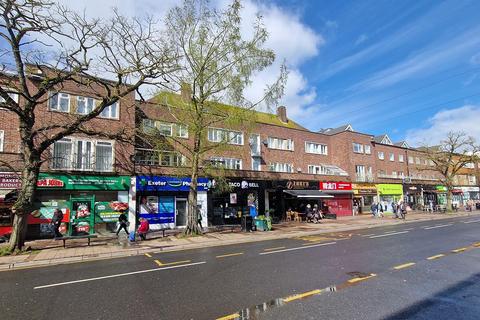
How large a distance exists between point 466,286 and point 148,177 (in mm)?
18353

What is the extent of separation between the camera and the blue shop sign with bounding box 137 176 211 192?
2069 cm

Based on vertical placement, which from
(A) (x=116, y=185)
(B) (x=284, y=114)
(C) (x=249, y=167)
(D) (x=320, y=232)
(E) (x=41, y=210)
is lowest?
(D) (x=320, y=232)

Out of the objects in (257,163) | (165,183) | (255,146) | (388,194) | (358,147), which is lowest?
(388,194)

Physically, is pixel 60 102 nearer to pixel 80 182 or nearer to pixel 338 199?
pixel 80 182

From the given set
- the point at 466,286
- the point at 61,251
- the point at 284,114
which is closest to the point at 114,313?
the point at 466,286

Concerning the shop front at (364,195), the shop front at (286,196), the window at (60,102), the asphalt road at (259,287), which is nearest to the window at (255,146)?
the shop front at (286,196)

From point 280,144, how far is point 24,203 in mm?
24299

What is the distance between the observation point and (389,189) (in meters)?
40.7

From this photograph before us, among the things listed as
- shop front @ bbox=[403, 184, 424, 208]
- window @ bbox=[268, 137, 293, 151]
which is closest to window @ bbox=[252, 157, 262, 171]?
window @ bbox=[268, 137, 293, 151]

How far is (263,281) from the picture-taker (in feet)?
23.6

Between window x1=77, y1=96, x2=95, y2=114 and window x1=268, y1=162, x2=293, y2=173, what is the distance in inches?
683

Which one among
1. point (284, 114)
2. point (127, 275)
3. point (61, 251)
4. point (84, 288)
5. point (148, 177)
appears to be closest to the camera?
point (84, 288)

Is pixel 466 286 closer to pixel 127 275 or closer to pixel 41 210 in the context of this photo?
pixel 127 275

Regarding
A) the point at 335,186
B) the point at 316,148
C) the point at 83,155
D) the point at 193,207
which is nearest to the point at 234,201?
the point at 193,207
